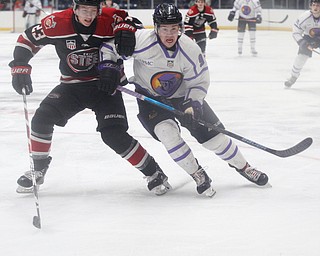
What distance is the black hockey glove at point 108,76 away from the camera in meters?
2.95

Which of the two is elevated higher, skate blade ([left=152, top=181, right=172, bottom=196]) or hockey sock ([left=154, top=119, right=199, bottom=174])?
hockey sock ([left=154, top=119, right=199, bottom=174])

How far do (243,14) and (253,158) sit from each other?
7.83 m

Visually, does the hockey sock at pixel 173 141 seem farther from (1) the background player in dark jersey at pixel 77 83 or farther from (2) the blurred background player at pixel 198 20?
(2) the blurred background player at pixel 198 20

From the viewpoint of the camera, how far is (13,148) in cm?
414

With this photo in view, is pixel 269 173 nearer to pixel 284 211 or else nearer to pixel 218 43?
pixel 284 211

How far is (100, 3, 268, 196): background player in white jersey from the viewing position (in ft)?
9.77

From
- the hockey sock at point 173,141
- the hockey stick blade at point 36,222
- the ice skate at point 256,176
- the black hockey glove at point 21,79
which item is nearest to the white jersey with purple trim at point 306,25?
the ice skate at point 256,176

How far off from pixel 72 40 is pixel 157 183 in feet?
2.37

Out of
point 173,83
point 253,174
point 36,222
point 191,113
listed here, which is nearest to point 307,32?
point 253,174

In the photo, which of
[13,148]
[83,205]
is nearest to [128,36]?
[83,205]

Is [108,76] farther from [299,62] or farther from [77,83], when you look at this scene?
[299,62]

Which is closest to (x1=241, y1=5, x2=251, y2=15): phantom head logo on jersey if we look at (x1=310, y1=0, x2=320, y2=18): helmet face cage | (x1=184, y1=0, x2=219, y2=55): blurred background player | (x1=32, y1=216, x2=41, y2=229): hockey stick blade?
(x1=184, y1=0, x2=219, y2=55): blurred background player

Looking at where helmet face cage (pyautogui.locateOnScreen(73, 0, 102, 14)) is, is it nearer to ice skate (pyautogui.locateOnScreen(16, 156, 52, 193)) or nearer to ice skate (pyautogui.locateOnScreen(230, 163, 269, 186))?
ice skate (pyautogui.locateOnScreen(16, 156, 52, 193))

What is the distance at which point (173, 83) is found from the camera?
3.11 m
